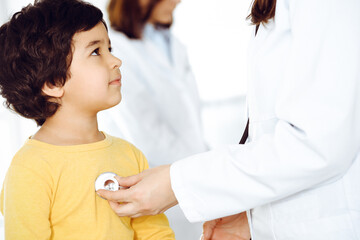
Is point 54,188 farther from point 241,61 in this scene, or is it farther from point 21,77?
point 241,61

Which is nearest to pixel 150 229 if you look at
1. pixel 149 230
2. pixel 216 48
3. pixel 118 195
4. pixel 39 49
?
pixel 149 230

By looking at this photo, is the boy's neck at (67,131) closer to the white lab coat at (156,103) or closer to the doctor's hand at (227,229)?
the doctor's hand at (227,229)

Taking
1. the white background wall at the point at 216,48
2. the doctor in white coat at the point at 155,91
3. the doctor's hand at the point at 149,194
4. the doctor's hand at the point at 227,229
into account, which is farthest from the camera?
the white background wall at the point at 216,48

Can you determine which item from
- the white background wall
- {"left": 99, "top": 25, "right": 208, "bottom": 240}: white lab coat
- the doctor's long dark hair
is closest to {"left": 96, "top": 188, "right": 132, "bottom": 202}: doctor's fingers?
the doctor's long dark hair

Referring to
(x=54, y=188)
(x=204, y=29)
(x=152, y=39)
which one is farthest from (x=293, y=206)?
(x=204, y=29)

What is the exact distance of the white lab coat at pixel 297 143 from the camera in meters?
0.64

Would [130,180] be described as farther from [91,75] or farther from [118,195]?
[91,75]

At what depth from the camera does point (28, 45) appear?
3.11 ft

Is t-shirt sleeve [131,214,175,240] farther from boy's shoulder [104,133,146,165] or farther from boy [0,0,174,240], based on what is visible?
boy's shoulder [104,133,146,165]

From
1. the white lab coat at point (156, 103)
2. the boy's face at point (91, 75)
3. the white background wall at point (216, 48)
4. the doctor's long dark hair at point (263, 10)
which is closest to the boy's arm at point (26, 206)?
the boy's face at point (91, 75)

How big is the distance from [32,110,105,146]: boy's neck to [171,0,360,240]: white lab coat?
34cm

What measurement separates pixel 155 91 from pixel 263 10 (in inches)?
48.7

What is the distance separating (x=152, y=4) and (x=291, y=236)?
174 centimetres

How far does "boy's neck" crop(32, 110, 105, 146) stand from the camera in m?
0.97
